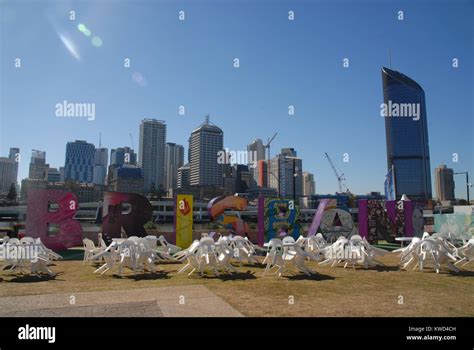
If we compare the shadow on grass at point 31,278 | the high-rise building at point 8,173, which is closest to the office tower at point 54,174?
the high-rise building at point 8,173

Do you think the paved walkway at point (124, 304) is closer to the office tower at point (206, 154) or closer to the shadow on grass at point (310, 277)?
the shadow on grass at point (310, 277)

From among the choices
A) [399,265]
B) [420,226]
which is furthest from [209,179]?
[399,265]

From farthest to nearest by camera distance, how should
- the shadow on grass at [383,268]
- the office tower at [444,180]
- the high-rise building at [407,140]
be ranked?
the office tower at [444,180] < the high-rise building at [407,140] < the shadow on grass at [383,268]

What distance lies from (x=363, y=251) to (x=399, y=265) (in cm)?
242

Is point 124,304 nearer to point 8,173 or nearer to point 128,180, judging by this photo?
point 8,173

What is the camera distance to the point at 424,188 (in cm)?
10088

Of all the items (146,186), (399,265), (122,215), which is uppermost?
(146,186)

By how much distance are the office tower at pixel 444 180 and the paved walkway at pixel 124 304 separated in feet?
350

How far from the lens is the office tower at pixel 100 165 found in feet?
510

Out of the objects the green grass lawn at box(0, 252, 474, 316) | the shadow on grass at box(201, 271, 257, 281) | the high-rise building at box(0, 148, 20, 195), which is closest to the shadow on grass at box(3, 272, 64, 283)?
the green grass lawn at box(0, 252, 474, 316)

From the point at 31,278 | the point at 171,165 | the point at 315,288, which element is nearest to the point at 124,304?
the point at 315,288

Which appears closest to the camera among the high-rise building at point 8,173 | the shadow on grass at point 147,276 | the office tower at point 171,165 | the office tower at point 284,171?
the shadow on grass at point 147,276

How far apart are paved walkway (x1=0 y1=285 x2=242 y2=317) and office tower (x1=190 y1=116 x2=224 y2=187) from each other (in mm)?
88875
